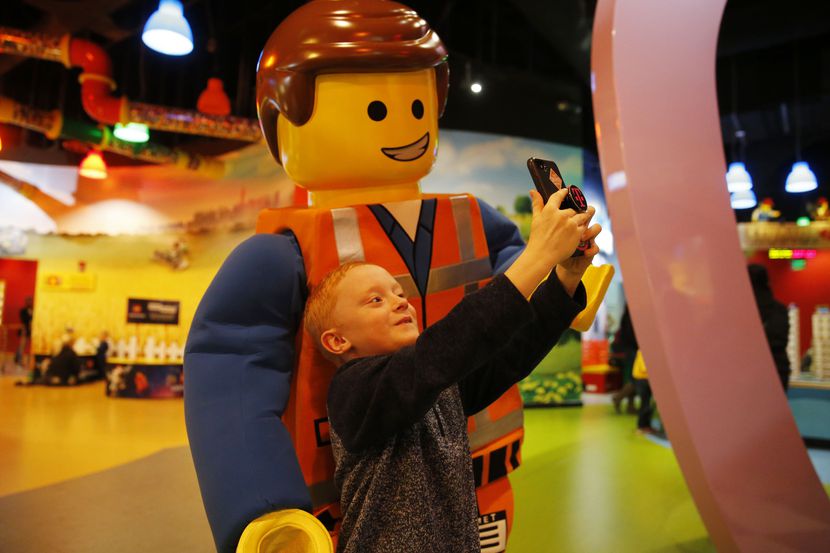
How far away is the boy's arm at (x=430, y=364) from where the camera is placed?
750 mm

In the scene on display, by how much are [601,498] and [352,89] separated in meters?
2.73

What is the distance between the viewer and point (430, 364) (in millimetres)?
769

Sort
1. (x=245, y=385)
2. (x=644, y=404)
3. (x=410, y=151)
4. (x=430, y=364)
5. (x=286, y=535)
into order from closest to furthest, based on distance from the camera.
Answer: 1. (x=430, y=364)
2. (x=286, y=535)
3. (x=245, y=385)
4. (x=410, y=151)
5. (x=644, y=404)

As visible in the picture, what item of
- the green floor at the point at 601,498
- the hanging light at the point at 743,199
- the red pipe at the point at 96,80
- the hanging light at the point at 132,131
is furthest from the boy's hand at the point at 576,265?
the hanging light at the point at 743,199

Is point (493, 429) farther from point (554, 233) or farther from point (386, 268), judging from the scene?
point (554, 233)

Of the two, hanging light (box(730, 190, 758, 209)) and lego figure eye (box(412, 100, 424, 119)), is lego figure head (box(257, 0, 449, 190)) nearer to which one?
lego figure eye (box(412, 100, 424, 119))

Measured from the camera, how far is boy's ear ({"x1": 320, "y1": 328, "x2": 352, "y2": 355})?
0.96 m

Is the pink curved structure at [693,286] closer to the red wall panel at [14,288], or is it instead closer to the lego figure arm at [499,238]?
the lego figure arm at [499,238]

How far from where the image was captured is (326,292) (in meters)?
1.00

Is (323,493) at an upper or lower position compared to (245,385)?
lower

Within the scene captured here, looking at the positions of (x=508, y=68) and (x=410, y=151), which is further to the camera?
(x=508, y=68)

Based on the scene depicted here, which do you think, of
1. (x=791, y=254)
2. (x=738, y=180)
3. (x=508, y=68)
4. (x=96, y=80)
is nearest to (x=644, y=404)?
(x=738, y=180)

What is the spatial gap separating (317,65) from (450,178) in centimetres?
548

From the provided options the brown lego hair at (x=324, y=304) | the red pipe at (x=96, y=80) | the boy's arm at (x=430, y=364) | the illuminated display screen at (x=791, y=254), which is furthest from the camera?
the illuminated display screen at (x=791, y=254)
